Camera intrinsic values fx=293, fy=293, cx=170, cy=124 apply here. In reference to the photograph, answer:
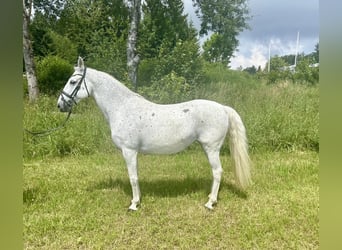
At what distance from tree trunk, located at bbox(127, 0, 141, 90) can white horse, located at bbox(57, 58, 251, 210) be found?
123 cm

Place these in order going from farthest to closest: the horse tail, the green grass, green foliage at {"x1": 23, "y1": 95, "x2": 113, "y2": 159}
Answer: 1. green foliage at {"x1": 23, "y1": 95, "x2": 113, "y2": 159}
2. the horse tail
3. the green grass

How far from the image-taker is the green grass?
8.20ft

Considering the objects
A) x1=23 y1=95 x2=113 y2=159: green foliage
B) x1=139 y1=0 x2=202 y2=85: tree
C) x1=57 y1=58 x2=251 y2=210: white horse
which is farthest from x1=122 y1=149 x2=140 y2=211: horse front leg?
x1=139 y1=0 x2=202 y2=85: tree

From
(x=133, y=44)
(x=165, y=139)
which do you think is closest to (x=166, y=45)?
(x=133, y=44)

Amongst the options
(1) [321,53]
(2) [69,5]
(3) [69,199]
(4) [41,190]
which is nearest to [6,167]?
(1) [321,53]

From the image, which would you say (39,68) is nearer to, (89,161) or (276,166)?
(89,161)

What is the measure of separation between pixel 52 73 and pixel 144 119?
2632 mm

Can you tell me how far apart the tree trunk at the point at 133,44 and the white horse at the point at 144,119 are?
4.04ft

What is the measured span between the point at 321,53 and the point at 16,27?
122 centimetres

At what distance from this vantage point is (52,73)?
4.68 m

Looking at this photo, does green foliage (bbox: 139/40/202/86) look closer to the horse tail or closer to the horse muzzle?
the horse tail

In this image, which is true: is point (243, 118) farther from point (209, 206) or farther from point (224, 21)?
point (209, 206)

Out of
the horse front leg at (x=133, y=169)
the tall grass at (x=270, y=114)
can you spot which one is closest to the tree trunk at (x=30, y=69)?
the horse front leg at (x=133, y=169)

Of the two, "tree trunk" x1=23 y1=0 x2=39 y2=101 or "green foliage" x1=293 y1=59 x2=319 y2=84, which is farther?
"green foliage" x1=293 y1=59 x2=319 y2=84
